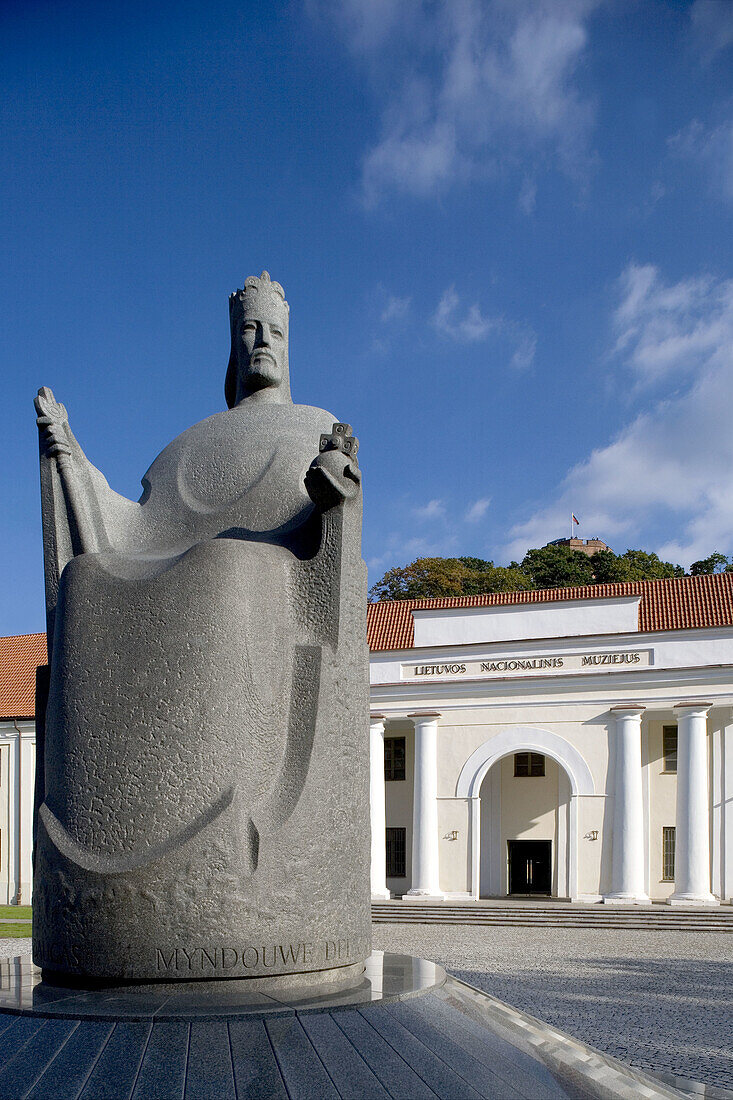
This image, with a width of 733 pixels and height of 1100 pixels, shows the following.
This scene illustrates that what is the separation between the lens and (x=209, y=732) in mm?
4789

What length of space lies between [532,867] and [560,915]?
592 centimetres

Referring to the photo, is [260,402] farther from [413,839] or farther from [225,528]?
[413,839]

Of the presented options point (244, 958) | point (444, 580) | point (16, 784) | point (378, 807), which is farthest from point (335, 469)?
point (444, 580)

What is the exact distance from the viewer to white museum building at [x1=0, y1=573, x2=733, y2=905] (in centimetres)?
2659

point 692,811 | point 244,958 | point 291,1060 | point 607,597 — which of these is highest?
point 607,597

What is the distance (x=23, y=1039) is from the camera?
13.2 ft

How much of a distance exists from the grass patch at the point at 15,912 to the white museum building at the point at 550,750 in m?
1.30

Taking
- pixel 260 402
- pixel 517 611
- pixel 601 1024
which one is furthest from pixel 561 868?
pixel 260 402

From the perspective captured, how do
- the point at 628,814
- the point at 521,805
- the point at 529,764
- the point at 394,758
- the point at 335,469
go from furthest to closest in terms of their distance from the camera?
the point at 394,758, the point at 529,764, the point at 521,805, the point at 628,814, the point at 335,469

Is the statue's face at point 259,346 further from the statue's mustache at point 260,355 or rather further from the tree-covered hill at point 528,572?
the tree-covered hill at point 528,572

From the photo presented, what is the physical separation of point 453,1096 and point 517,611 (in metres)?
25.3

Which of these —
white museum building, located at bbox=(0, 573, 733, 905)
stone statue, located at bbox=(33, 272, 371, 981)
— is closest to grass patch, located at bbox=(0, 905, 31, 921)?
white museum building, located at bbox=(0, 573, 733, 905)

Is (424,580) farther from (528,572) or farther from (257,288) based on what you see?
(257,288)

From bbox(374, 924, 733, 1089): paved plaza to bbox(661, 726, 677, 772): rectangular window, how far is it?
7616 millimetres
